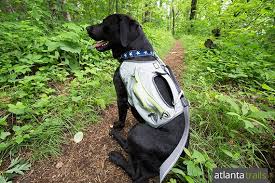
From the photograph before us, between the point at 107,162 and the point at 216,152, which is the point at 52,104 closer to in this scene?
the point at 107,162

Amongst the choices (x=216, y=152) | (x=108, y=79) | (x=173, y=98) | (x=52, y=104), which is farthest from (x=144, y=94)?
(x=108, y=79)

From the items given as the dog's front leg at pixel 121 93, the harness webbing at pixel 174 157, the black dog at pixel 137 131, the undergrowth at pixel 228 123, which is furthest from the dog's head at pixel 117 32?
the undergrowth at pixel 228 123

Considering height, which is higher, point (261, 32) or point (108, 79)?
point (261, 32)

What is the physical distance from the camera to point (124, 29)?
2141 millimetres

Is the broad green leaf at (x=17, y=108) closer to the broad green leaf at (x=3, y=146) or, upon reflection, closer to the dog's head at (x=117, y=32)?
the broad green leaf at (x=3, y=146)

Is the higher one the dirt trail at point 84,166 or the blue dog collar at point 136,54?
the blue dog collar at point 136,54

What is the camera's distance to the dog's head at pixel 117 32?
2156 mm

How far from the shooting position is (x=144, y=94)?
1678 millimetres

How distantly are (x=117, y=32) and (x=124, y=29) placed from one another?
0.59ft

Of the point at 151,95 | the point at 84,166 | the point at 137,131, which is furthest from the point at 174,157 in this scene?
the point at 84,166

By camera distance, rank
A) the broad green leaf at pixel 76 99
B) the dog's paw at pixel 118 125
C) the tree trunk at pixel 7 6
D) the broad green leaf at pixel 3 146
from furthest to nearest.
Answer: the tree trunk at pixel 7 6
the broad green leaf at pixel 76 99
the dog's paw at pixel 118 125
the broad green leaf at pixel 3 146

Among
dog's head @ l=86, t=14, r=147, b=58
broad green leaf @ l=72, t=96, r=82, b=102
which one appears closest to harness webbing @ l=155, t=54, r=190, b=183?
dog's head @ l=86, t=14, r=147, b=58

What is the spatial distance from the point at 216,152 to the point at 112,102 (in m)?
1.67

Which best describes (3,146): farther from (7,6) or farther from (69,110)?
(7,6)
